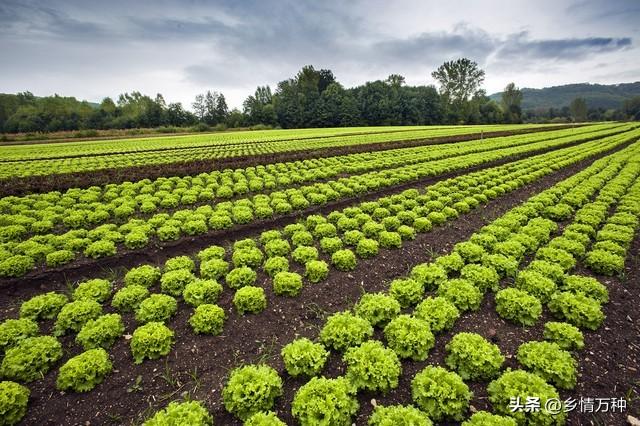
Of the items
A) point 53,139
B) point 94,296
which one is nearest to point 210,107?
point 53,139

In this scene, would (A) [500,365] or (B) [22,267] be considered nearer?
(A) [500,365]

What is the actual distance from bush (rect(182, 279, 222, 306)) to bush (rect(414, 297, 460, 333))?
502 cm

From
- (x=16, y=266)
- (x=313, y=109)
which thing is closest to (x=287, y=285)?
(x=16, y=266)

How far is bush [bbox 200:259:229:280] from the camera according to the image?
29.3 ft

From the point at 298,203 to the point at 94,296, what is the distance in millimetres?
8957

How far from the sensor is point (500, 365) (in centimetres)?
571

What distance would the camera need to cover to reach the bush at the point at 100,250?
10328mm

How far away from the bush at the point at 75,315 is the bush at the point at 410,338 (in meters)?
6.81

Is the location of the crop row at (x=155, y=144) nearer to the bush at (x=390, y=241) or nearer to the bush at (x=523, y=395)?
the bush at (x=390, y=241)

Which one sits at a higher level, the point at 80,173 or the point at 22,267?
the point at 80,173

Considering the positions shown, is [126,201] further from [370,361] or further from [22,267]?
[370,361]

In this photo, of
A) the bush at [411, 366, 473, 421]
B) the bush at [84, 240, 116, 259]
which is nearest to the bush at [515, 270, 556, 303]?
the bush at [411, 366, 473, 421]

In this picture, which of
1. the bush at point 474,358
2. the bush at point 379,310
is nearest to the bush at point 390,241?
the bush at point 379,310

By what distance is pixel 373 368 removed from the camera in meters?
5.46
